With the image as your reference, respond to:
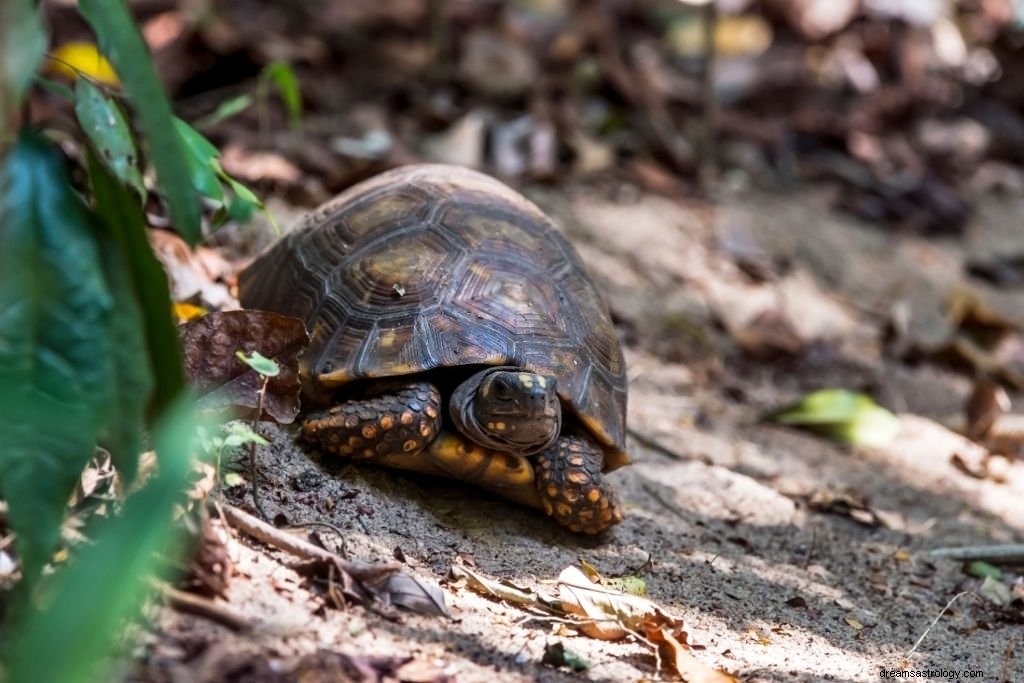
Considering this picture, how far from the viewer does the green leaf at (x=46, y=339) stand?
185cm

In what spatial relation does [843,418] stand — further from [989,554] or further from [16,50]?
[16,50]

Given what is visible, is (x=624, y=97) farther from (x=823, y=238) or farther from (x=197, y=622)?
(x=197, y=622)


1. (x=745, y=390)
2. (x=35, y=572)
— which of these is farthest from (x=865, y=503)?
(x=35, y=572)

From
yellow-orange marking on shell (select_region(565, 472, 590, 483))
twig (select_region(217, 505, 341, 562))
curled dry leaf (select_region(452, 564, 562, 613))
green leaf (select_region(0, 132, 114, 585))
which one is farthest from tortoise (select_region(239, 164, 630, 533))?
green leaf (select_region(0, 132, 114, 585))

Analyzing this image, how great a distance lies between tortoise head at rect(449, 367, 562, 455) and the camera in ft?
10.1

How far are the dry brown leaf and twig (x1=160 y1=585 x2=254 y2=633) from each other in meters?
0.90

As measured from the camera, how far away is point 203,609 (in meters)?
2.14

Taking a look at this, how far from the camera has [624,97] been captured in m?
7.44

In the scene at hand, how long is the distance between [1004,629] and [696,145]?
14.1 ft

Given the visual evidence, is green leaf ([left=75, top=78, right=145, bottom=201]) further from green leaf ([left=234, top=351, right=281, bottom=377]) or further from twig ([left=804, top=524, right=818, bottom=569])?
twig ([left=804, top=524, right=818, bottom=569])

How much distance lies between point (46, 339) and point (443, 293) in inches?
59.4

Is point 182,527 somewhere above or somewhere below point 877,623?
above

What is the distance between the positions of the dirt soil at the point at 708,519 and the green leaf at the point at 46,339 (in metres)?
0.37

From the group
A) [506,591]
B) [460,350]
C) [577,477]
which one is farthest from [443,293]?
[506,591]
